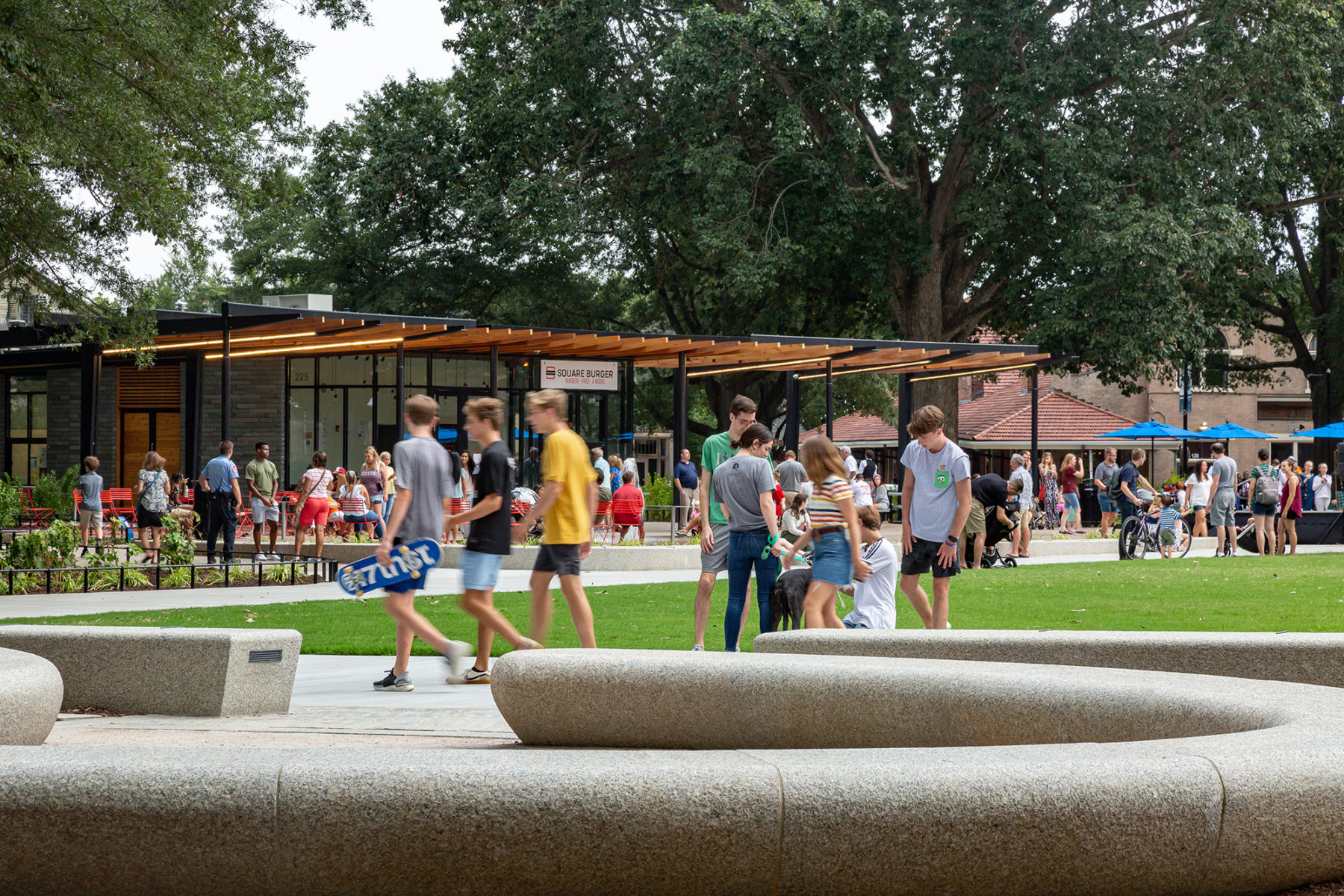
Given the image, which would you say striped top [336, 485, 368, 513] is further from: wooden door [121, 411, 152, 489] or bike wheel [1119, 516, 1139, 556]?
bike wheel [1119, 516, 1139, 556]

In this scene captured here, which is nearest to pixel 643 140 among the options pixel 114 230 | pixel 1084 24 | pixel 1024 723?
pixel 1084 24

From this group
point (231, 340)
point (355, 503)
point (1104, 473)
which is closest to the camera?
point (355, 503)

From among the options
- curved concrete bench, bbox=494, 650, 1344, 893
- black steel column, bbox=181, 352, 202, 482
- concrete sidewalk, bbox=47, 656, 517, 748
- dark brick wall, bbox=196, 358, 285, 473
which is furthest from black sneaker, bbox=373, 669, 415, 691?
dark brick wall, bbox=196, 358, 285, 473

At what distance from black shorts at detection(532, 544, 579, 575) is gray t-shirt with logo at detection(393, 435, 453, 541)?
0.61 meters

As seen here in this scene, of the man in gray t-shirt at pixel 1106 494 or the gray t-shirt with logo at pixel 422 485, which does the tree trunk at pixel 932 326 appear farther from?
the gray t-shirt with logo at pixel 422 485

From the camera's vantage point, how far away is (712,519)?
9367 millimetres

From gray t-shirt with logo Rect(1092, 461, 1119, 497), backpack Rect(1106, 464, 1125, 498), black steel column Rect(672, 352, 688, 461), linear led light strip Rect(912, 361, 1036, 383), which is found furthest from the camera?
linear led light strip Rect(912, 361, 1036, 383)

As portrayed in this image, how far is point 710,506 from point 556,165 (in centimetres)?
2457

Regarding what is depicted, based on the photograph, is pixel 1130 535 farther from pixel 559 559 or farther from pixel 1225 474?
pixel 559 559

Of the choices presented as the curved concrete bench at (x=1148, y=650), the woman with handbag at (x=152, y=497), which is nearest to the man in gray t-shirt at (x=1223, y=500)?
the woman with handbag at (x=152, y=497)

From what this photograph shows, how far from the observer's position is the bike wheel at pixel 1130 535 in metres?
21.5

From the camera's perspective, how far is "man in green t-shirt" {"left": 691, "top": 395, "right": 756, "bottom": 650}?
912cm

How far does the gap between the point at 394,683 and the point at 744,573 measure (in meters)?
2.33

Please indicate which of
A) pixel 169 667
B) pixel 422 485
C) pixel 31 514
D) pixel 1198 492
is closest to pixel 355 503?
pixel 31 514
